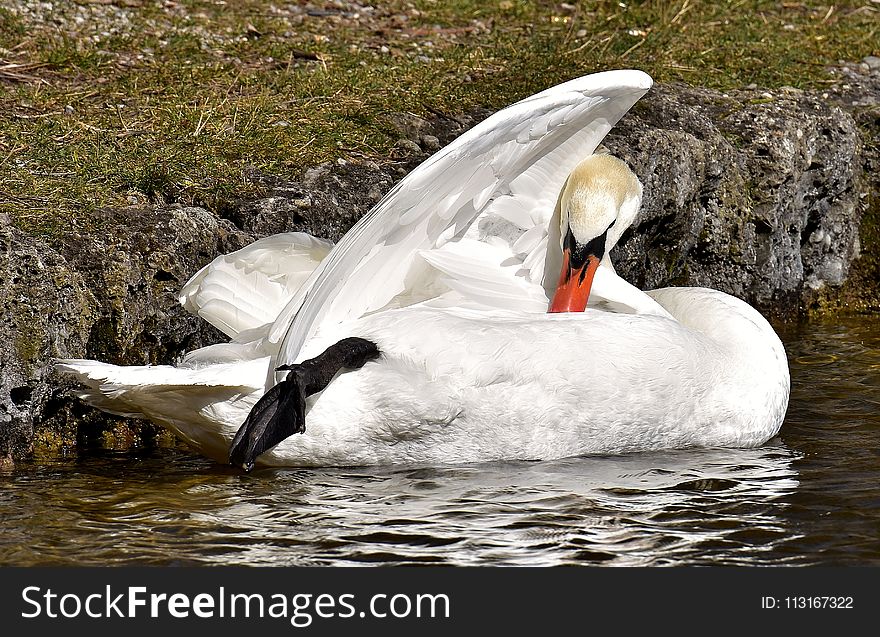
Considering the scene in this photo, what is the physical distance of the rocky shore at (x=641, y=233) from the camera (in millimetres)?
4395

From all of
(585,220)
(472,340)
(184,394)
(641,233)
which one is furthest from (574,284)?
(641,233)

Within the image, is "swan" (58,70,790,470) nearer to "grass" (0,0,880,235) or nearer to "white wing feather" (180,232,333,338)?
"white wing feather" (180,232,333,338)

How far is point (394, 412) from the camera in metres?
4.26

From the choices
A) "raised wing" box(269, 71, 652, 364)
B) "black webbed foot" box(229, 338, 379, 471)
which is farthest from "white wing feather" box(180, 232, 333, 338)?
"black webbed foot" box(229, 338, 379, 471)

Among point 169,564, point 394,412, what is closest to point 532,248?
point 394,412

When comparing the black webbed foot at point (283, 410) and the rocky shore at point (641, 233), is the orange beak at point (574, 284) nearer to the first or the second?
the black webbed foot at point (283, 410)

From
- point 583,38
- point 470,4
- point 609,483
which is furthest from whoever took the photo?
point 470,4

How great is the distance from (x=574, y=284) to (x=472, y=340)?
501 millimetres

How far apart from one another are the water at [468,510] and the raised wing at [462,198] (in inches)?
20.9

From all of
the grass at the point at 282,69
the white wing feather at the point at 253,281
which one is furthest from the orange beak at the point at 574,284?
the grass at the point at 282,69

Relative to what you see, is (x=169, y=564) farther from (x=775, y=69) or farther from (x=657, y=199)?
(x=775, y=69)

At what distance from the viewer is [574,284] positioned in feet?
14.9

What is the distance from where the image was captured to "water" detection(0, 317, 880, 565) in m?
3.59

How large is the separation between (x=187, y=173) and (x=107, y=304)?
3.45ft
